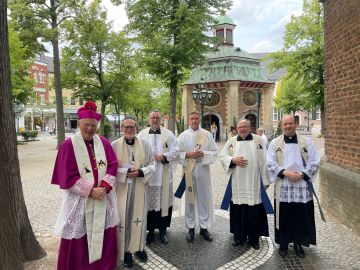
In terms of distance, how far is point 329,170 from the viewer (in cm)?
683

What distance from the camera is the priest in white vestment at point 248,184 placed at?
5125 mm

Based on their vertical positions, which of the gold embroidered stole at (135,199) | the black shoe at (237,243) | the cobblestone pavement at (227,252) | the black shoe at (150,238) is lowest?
the cobblestone pavement at (227,252)

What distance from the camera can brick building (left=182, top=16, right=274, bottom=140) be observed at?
3123cm

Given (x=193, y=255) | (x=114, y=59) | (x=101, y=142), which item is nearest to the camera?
(x=101, y=142)

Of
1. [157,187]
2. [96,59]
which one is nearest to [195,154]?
[157,187]

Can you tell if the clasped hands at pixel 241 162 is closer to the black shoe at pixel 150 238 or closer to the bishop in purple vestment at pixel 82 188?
the black shoe at pixel 150 238

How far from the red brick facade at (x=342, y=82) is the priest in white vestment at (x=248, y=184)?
6.32ft

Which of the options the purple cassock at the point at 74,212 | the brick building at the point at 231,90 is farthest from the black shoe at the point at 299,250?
the brick building at the point at 231,90

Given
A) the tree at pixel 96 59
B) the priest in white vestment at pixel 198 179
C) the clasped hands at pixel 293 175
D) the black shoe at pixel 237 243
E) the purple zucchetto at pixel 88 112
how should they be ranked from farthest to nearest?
the tree at pixel 96 59, the priest in white vestment at pixel 198 179, the black shoe at pixel 237 243, the clasped hands at pixel 293 175, the purple zucchetto at pixel 88 112

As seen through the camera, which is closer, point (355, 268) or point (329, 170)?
point (355, 268)

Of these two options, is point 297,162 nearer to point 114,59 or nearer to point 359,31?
point 359,31

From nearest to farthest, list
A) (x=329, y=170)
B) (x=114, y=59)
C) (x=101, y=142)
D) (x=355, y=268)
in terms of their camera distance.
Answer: (x=101, y=142), (x=355, y=268), (x=329, y=170), (x=114, y=59)

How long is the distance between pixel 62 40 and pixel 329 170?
59.5 feet

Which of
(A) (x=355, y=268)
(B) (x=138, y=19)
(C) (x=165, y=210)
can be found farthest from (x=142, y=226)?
(B) (x=138, y=19)
